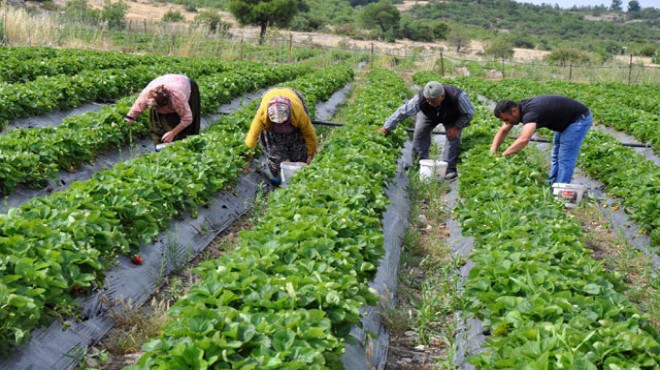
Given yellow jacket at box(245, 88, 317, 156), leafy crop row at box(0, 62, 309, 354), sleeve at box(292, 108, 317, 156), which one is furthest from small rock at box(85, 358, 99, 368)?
sleeve at box(292, 108, 317, 156)

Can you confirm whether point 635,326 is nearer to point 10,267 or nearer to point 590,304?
point 590,304

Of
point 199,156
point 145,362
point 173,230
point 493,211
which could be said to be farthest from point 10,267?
point 493,211

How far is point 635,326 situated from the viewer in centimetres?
351

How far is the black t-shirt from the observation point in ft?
25.7

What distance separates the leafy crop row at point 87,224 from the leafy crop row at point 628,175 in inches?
186

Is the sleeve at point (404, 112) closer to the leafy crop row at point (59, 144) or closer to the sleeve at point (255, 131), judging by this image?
the sleeve at point (255, 131)

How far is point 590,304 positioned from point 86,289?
136 inches

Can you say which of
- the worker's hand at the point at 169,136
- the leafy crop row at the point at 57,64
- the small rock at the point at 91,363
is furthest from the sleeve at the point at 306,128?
the leafy crop row at the point at 57,64

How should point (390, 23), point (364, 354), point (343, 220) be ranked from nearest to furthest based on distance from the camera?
point (364, 354), point (343, 220), point (390, 23)

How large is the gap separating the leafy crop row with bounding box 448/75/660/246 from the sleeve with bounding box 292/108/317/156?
3922mm

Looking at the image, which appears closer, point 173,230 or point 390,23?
point 173,230

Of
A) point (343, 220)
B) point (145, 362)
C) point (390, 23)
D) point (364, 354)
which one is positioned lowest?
point (364, 354)

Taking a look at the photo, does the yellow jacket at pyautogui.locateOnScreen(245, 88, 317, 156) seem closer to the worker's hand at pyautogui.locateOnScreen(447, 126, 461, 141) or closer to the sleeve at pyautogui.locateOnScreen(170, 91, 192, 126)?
the sleeve at pyautogui.locateOnScreen(170, 91, 192, 126)

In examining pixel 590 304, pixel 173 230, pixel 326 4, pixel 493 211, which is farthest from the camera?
pixel 326 4
